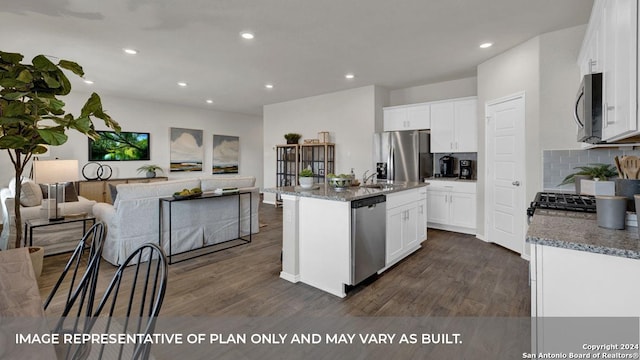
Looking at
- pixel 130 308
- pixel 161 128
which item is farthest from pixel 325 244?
pixel 161 128

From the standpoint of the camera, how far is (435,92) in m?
5.68

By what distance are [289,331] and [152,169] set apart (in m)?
6.40

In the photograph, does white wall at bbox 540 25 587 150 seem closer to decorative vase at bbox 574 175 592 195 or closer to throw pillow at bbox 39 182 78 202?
decorative vase at bbox 574 175 592 195

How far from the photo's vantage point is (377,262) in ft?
9.92

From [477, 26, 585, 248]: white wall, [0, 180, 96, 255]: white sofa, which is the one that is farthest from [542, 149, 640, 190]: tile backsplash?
[0, 180, 96, 255]: white sofa

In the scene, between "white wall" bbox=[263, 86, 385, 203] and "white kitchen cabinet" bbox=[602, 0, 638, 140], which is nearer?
"white kitchen cabinet" bbox=[602, 0, 638, 140]

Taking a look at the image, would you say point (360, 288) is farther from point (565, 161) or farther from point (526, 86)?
point (526, 86)

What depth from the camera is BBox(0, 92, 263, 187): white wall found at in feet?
20.6

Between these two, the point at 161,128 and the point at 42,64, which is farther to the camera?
the point at 161,128

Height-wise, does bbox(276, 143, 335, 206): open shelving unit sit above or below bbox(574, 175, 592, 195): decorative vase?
above

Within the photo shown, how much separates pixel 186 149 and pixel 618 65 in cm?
825

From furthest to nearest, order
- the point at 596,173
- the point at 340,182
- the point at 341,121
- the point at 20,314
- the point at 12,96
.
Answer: the point at 341,121
the point at 340,182
the point at 596,173
the point at 12,96
the point at 20,314

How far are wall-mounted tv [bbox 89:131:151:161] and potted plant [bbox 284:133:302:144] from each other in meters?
3.45

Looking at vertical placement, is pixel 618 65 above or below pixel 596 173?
above
